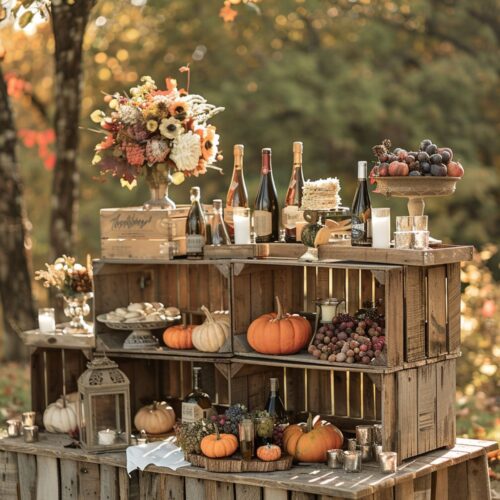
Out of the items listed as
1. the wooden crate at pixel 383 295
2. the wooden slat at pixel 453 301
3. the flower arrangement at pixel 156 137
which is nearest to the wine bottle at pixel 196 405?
the wooden crate at pixel 383 295

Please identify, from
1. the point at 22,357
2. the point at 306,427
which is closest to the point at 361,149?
the point at 22,357

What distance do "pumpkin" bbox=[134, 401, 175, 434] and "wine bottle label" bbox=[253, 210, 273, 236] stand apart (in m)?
1.13

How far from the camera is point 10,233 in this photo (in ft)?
30.6

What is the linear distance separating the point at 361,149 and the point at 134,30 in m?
3.25

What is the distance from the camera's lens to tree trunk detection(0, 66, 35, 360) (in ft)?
30.1

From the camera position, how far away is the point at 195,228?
5945 millimetres

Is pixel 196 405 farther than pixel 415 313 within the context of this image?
Yes

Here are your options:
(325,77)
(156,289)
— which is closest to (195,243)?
(156,289)

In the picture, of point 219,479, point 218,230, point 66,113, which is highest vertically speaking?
point 66,113

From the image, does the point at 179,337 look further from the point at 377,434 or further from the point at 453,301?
the point at 453,301

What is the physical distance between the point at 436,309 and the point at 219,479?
1269mm

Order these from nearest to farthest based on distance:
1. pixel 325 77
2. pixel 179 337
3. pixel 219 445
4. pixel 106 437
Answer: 1. pixel 219 445
2. pixel 106 437
3. pixel 179 337
4. pixel 325 77

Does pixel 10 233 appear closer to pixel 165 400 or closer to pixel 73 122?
pixel 73 122

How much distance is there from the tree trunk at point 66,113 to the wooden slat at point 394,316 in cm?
363
